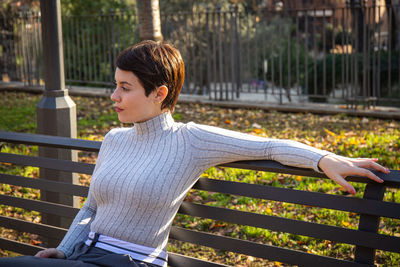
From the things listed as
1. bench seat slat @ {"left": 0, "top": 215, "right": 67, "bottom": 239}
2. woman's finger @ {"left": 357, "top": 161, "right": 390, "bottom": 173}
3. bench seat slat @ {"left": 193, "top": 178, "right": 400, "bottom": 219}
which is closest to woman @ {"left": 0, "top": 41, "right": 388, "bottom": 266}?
bench seat slat @ {"left": 193, "top": 178, "right": 400, "bottom": 219}

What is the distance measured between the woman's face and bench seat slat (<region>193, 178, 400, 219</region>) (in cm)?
41

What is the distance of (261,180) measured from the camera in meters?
4.75

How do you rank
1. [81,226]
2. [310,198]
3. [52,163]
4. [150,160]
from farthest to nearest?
[52,163]
[81,226]
[150,160]
[310,198]

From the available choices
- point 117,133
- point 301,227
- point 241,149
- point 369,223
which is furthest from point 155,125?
point 369,223

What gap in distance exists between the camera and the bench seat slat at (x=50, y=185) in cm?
282

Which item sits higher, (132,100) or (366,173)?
(132,100)

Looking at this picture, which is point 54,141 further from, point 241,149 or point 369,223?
point 369,223

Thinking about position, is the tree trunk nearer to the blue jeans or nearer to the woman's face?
the woman's face

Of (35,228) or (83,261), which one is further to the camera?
(35,228)

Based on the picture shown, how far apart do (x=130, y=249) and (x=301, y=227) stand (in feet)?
2.45

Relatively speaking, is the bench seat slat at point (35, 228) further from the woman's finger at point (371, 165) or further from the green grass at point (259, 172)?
the woman's finger at point (371, 165)

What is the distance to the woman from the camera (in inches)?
84.9

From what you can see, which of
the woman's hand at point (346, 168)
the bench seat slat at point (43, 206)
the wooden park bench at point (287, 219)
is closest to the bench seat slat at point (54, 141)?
the wooden park bench at point (287, 219)

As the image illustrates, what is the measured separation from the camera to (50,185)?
9.64ft
